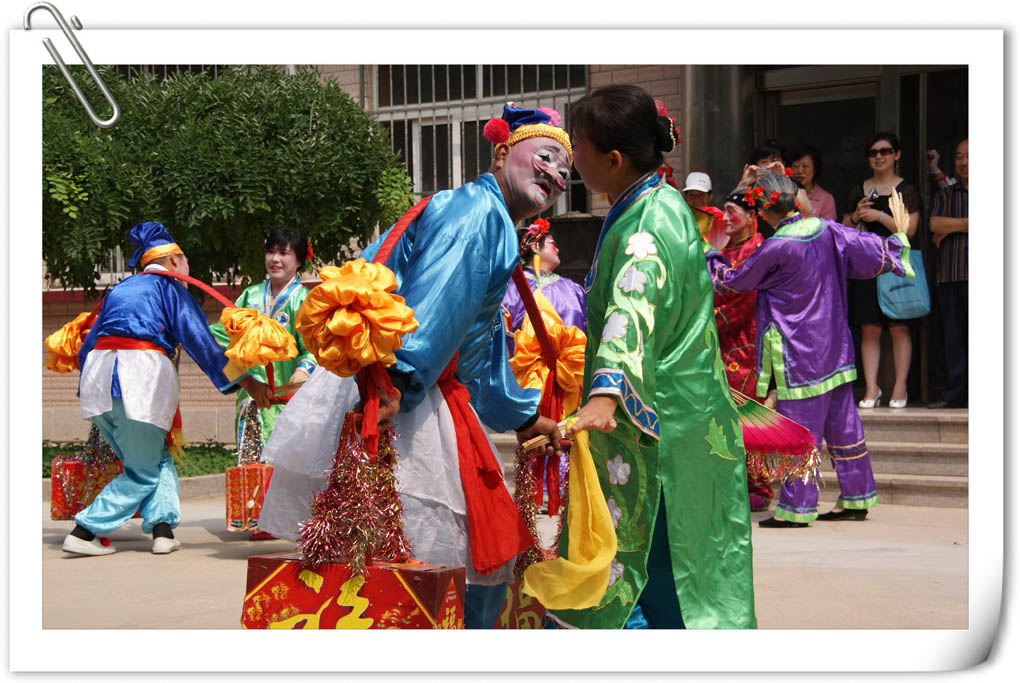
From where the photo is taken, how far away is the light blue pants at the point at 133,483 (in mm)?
6449

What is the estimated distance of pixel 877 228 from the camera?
28.4 ft

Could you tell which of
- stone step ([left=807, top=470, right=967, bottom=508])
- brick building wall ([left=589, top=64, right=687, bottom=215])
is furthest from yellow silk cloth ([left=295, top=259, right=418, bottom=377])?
brick building wall ([left=589, top=64, right=687, bottom=215])

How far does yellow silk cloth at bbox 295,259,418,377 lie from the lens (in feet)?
8.54

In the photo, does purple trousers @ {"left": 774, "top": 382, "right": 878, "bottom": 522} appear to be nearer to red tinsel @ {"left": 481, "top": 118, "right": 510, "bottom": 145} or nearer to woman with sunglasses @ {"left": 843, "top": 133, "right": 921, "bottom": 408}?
woman with sunglasses @ {"left": 843, "top": 133, "right": 921, "bottom": 408}

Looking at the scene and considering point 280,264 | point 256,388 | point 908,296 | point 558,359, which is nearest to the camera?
point 558,359

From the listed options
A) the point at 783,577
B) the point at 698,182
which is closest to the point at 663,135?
the point at 783,577

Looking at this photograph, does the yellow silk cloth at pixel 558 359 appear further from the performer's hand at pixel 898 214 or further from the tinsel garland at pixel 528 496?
the performer's hand at pixel 898 214

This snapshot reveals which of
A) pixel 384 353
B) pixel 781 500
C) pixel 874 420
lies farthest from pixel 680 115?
pixel 384 353

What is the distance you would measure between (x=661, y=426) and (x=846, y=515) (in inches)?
187

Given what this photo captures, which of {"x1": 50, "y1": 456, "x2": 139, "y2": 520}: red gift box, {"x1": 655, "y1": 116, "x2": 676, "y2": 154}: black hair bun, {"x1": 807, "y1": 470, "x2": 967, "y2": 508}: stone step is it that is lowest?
{"x1": 807, "y1": 470, "x2": 967, "y2": 508}: stone step

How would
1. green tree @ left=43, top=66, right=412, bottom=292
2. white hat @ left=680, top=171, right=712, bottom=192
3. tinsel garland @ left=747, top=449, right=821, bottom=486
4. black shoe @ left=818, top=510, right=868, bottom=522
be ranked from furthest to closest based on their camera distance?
green tree @ left=43, top=66, right=412, bottom=292, white hat @ left=680, top=171, right=712, bottom=192, black shoe @ left=818, top=510, right=868, bottom=522, tinsel garland @ left=747, top=449, right=821, bottom=486

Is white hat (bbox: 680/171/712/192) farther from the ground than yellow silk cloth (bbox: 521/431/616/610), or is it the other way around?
white hat (bbox: 680/171/712/192)

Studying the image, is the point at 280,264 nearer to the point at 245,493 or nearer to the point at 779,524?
the point at 245,493

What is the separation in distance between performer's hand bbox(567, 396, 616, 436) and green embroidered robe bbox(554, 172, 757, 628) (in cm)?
11
